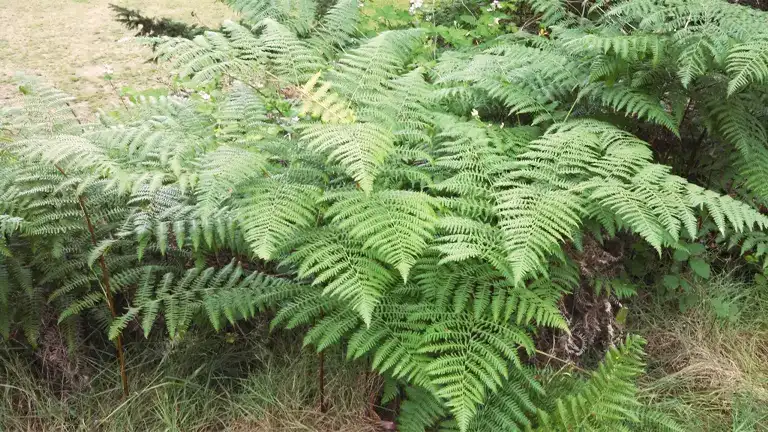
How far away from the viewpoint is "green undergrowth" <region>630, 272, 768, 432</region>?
2.04 metres

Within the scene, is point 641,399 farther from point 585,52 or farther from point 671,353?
point 585,52

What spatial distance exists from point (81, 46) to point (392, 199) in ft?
12.1

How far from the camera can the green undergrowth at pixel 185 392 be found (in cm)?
193

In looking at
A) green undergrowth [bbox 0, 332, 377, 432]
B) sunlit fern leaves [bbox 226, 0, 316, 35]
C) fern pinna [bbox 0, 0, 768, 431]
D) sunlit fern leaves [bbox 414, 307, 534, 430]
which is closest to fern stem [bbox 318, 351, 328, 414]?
green undergrowth [bbox 0, 332, 377, 432]

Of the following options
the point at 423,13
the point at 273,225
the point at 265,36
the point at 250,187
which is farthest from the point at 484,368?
the point at 423,13

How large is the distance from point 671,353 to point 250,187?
1742mm

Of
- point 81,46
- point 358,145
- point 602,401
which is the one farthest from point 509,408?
point 81,46

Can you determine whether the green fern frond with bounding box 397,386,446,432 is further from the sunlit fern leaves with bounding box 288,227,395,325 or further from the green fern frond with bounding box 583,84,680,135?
the green fern frond with bounding box 583,84,680,135

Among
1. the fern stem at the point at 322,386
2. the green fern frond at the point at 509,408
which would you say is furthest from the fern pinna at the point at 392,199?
the fern stem at the point at 322,386

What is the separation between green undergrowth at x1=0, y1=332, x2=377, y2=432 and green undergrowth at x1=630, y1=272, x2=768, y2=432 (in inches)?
43.4

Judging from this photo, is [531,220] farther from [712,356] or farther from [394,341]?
[712,356]

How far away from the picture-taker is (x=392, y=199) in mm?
1636

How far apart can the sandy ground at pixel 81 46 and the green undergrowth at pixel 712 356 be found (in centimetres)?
305

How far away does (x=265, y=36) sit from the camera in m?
1.89
